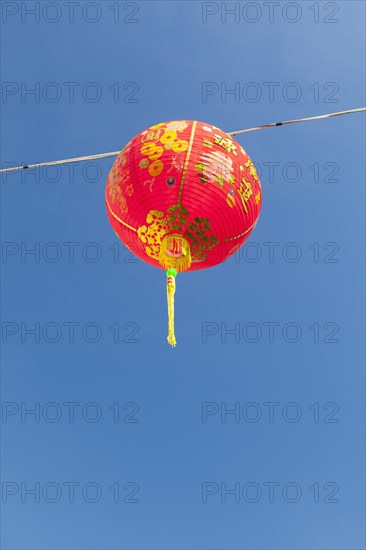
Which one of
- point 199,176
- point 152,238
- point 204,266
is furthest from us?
point 204,266

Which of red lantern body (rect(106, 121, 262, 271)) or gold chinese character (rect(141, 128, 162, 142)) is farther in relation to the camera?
gold chinese character (rect(141, 128, 162, 142))

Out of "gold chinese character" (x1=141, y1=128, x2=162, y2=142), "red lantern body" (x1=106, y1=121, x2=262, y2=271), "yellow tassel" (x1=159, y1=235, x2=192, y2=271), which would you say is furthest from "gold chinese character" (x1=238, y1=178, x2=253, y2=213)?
"gold chinese character" (x1=141, y1=128, x2=162, y2=142)

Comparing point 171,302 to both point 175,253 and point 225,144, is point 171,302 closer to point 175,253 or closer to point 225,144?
point 175,253

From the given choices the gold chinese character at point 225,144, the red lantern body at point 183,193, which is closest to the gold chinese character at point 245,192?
the red lantern body at point 183,193

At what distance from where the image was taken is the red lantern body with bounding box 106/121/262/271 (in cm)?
460

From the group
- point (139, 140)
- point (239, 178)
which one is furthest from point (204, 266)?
point (139, 140)

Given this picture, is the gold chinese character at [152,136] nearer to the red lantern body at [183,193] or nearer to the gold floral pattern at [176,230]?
the red lantern body at [183,193]

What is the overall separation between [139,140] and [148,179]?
49 centimetres

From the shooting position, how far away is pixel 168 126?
4.98m

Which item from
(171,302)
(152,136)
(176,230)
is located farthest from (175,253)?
(152,136)

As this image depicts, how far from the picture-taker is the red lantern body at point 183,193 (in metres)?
4.60

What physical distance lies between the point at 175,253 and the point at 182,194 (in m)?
0.55

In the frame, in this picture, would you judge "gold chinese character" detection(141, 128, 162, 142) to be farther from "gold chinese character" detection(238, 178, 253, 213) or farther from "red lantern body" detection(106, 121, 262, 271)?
"gold chinese character" detection(238, 178, 253, 213)

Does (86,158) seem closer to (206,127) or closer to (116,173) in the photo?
(116,173)
